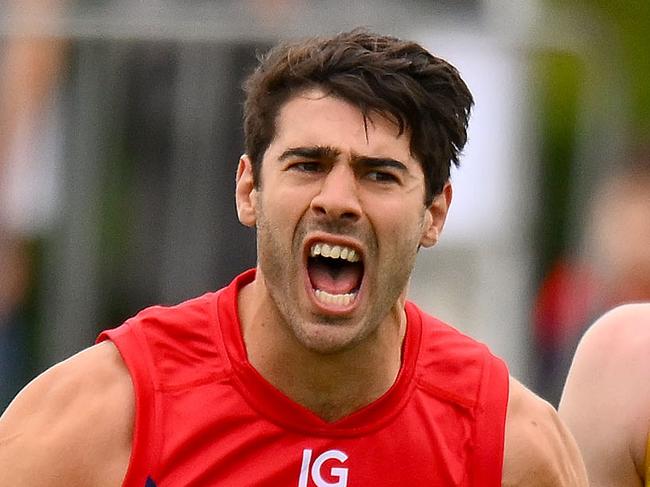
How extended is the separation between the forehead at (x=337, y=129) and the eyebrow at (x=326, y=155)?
1cm

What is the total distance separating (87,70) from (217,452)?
3874 mm

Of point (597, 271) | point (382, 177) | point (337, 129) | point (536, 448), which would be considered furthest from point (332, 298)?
point (597, 271)

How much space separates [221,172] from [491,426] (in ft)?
11.7

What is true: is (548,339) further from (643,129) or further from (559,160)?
(643,129)

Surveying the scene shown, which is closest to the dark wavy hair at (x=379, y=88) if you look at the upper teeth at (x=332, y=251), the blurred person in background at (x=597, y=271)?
the upper teeth at (x=332, y=251)

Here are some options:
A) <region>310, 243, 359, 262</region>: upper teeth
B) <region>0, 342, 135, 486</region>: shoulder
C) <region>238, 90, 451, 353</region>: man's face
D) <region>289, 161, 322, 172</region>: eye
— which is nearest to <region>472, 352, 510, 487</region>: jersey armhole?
<region>238, 90, 451, 353</region>: man's face

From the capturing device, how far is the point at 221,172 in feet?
28.5

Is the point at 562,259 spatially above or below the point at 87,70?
below

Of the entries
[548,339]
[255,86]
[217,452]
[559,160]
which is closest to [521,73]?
[559,160]

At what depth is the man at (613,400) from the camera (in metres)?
5.67

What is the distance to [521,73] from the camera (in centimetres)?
909

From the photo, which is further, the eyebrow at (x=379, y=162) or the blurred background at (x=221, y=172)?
the blurred background at (x=221, y=172)

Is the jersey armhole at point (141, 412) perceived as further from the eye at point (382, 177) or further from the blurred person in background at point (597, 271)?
the blurred person in background at point (597, 271)

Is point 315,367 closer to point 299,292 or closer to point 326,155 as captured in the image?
point 299,292
